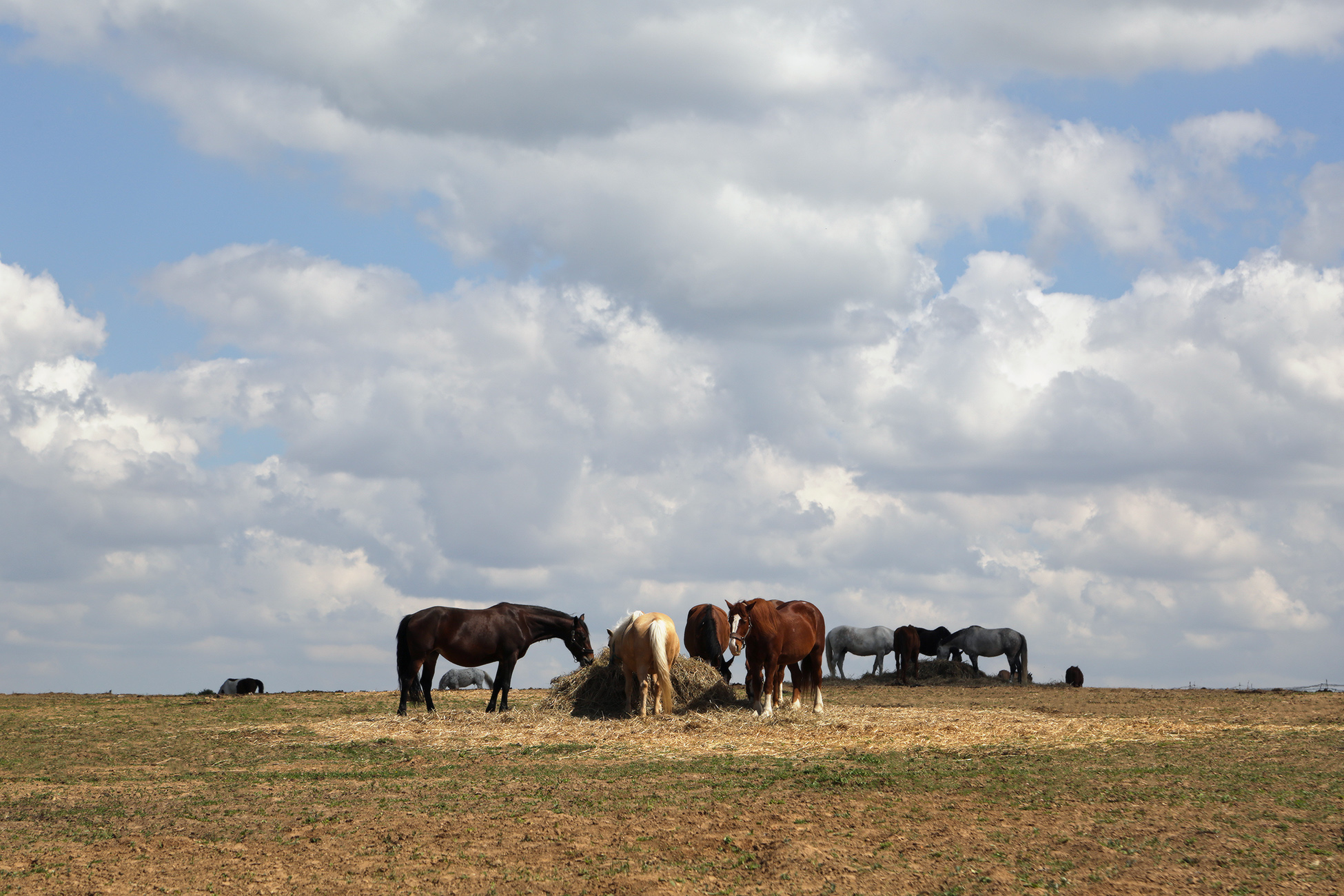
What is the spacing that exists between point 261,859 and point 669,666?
1031 centimetres

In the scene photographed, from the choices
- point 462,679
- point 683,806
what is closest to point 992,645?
point 462,679

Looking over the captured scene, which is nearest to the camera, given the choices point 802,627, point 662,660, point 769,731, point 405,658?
point 769,731

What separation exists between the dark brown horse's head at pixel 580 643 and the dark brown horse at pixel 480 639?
0.04ft

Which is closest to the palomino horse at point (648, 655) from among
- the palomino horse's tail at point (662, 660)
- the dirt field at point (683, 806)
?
the palomino horse's tail at point (662, 660)

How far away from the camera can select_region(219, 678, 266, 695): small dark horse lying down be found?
30.8 m

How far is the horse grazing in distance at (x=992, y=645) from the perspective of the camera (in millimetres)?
36969

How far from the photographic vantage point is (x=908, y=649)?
34.3m

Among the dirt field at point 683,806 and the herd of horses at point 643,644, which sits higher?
the herd of horses at point 643,644

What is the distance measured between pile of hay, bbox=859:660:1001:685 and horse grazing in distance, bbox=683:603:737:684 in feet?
49.4

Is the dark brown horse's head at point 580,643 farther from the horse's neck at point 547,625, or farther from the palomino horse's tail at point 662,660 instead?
the palomino horse's tail at point 662,660

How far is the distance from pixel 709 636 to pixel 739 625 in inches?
75.7

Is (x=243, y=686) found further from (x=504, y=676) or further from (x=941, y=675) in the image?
(x=941, y=675)

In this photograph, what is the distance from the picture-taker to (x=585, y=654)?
21.0 metres

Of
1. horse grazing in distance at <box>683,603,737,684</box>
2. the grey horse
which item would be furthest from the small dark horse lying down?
horse grazing in distance at <box>683,603,737,684</box>
